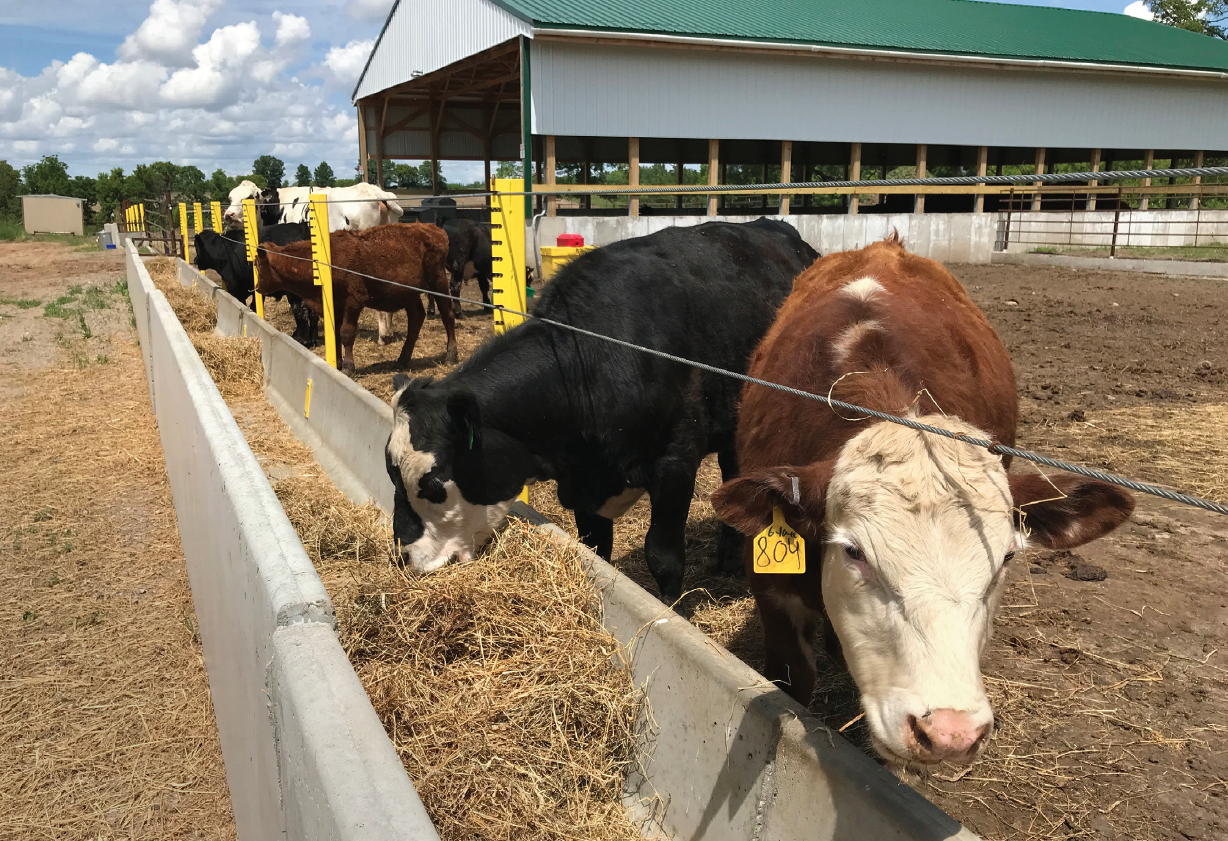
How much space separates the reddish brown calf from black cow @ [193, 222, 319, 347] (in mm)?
834

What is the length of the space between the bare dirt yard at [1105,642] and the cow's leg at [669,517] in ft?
0.87

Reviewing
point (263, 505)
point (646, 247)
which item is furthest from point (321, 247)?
point (263, 505)

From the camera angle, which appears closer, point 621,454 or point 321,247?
point 621,454

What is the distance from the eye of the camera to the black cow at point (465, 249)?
14.5m

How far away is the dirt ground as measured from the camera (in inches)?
113

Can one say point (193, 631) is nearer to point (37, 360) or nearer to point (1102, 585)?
point (1102, 585)

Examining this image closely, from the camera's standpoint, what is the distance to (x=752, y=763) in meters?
2.43

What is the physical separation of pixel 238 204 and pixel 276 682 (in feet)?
78.6

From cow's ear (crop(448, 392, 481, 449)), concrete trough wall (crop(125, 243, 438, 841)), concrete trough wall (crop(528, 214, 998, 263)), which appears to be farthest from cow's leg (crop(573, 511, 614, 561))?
concrete trough wall (crop(528, 214, 998, 263))

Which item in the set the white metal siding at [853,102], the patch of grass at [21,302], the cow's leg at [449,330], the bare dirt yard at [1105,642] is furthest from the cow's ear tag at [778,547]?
the patch of grass at [21,302]

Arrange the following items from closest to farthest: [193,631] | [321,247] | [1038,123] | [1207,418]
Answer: [193,631] < [1207,418] < [321,247] < [1038,123]

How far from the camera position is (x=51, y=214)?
5331 cm

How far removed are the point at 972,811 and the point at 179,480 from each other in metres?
4.30

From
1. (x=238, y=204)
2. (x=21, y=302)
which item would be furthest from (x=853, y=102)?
(x=21, y=302)
